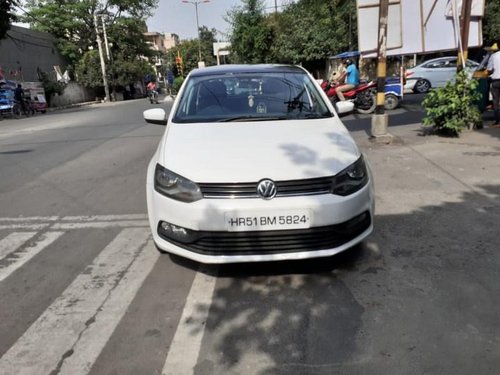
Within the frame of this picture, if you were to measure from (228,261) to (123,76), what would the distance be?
1897 inches

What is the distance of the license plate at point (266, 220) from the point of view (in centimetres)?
330

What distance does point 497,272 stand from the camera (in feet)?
12.2

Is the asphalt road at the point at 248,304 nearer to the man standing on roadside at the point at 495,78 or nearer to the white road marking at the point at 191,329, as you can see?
the white road marking at the point at 191,329

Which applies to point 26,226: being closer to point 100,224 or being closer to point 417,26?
point 100,224

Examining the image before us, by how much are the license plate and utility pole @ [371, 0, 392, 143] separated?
6326 mm

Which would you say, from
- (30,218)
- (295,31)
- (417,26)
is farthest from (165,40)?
(30,218)

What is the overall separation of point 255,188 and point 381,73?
21.5ft

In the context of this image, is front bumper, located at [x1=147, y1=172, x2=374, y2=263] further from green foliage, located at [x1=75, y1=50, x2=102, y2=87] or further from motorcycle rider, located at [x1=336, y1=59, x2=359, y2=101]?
green foliage, located at [x1=75, y1=50, x2=102, y2=87]

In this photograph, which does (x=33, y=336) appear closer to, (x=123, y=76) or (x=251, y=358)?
(x=251, y=358)

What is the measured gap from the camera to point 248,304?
3.35 m

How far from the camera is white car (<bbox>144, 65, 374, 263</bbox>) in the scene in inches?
131

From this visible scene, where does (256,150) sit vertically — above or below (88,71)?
below

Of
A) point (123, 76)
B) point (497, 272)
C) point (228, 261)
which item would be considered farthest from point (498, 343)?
point (123, 76)

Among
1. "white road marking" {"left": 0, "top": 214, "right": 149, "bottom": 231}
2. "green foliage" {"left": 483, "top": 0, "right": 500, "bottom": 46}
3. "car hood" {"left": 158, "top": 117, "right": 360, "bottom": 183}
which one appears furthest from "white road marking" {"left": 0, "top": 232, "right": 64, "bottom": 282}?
"green foliage" {"left": 483, "top": 0, "right": 500, "bottom": 46}
